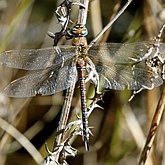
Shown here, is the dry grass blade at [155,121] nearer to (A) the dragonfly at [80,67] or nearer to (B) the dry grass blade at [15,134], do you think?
(A) the dragonfly at [80,67]

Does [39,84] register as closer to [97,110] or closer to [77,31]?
[77,31]

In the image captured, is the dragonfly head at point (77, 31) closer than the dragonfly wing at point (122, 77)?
Yes

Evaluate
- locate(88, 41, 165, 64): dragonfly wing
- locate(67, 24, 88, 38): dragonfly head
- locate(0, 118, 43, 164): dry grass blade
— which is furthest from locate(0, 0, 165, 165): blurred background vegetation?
locate(67, 24, 88, 38): dragonfly head

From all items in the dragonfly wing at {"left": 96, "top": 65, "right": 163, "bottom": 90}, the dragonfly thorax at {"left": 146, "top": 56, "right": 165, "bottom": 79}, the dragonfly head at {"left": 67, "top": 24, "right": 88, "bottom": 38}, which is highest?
the dragonfly head at {"left": 67, "top": 24, "right": 88, "bottom": 38}

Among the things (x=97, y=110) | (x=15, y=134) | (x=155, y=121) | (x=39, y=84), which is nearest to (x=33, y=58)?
(x=39, y=84)

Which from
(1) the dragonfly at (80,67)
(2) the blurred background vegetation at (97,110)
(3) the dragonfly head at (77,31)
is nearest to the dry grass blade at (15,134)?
(2) the blurred background vegetation at (97,110)

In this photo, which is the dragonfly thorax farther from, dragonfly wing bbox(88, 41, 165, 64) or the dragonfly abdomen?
the dragonfly abdomen

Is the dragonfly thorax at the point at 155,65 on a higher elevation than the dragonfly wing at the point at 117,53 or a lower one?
lower

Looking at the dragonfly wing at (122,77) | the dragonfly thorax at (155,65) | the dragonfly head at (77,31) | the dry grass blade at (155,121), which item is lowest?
the dry grass blade at (155,121)
